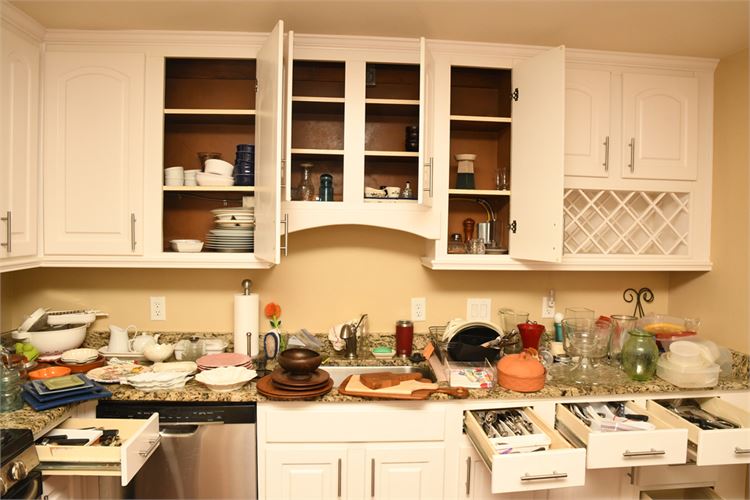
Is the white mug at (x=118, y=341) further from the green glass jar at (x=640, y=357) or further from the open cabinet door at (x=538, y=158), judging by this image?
the green glass jar at (x=640, y=357)

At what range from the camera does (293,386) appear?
1.67 metres

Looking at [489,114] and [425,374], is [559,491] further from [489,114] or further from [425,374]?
[489,114]

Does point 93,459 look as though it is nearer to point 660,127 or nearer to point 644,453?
point 644,453

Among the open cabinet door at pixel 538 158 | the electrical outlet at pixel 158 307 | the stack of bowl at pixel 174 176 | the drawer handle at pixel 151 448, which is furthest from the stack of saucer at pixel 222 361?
the open cabinet door at pixel 538 158

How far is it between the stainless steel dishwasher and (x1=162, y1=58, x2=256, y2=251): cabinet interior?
33.4 inches

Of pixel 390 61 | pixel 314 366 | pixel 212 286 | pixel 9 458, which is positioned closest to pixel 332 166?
pixel 390 61

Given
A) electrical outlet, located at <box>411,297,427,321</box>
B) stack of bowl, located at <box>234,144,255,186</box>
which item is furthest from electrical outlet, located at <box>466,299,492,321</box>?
stack of bowl, located at <box>234,144,255,186</box>

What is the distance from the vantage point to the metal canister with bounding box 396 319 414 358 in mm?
2176

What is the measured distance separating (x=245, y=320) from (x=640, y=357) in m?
1.71

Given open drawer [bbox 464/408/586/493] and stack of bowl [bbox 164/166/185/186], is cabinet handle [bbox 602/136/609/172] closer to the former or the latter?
open drawer [bbox 464/408/586/493]

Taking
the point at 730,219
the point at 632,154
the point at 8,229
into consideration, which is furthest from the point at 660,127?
the point at 8,229

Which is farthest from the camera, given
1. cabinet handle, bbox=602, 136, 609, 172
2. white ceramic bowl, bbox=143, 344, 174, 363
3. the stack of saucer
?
cabinet handle, bbox=602, 136, 609, 172

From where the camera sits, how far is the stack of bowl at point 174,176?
2.05 metres

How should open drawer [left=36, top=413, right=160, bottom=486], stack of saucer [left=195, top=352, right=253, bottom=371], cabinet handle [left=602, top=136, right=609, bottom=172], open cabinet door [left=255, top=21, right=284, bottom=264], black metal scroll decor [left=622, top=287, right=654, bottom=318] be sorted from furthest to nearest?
black metal scroll decor [left=622, top=287, right=654, bottom=318] < cabinet handle [left=602, top=136, right=609, bottom=172] < stack of saucer [left=195, top=352, right=253, bottom=371] < open cabinet door [left=255, top=21, right=284, bottom=264] < open drawer [left=36, top=413, right=160, bottom=486]
